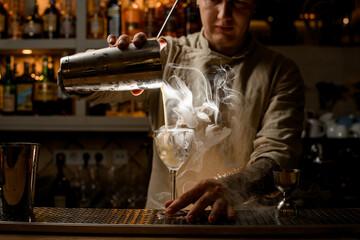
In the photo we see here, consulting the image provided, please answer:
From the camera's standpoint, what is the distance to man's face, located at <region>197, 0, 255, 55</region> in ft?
5.03

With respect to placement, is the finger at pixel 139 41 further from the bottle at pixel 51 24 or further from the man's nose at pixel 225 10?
the bottle at pixel 51 24

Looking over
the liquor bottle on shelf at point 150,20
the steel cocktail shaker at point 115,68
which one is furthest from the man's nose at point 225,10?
the liquor bottle on shelf at point 150,20

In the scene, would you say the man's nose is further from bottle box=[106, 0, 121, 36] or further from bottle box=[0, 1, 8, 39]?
bottle box=[0, 1, 8, 39]

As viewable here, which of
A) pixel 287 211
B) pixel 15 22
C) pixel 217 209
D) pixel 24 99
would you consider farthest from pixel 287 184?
pixel 15 22

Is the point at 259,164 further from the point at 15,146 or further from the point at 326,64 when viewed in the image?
the point at 326,64

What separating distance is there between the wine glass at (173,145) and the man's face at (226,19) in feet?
2.00

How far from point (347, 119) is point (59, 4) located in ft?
6.04

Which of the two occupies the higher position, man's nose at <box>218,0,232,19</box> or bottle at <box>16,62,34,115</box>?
man's nose at <box>218,0,232,19</box>

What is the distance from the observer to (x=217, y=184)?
1112 millimetres

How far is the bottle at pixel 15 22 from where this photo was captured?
7.62ft

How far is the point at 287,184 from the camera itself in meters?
1.08

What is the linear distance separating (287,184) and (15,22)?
1.92m

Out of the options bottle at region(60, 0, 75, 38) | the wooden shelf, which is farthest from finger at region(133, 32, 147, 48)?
bottle at region(60, 0, 75, 38)

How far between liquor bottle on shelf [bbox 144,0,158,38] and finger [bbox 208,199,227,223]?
144 centimetres
